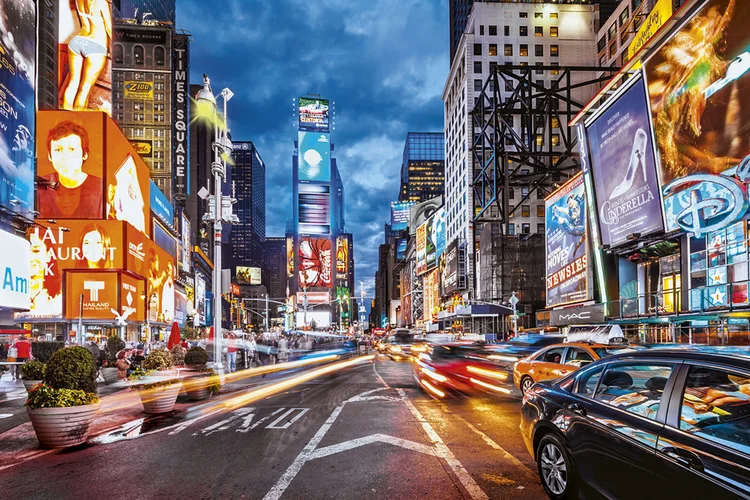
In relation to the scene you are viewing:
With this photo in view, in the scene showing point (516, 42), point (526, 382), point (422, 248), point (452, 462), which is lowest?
point (526, 382)

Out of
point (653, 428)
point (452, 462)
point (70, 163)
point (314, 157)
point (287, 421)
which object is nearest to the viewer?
point (653, 428)

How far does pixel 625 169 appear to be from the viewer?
25.6 metres

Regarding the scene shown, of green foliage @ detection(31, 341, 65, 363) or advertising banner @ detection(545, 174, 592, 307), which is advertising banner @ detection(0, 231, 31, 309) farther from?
advertising banner @ detection(545, 174, 592, 307)

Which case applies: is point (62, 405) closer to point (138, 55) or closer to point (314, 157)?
point (138, 55)

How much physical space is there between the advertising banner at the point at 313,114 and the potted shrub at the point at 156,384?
164m

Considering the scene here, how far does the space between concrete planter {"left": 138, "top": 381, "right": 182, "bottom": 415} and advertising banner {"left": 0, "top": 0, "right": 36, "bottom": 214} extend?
893 inches

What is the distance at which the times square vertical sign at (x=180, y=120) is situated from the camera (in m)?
102

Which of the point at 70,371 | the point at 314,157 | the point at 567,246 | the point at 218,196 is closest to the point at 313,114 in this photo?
the point at 314,157

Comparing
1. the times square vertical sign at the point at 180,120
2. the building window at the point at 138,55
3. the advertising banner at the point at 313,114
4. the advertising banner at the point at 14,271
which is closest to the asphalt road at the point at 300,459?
the advertising banner at the point at 14,271

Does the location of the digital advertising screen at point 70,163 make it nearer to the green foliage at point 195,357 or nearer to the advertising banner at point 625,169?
the green foliage at point 195,357

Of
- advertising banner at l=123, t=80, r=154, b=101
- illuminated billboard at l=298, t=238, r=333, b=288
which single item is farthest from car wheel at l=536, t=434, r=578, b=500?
illuminated billboard at l=298, t=238, r=333, b=288

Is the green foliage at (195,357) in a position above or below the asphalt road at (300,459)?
above

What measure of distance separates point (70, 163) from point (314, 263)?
117 meters

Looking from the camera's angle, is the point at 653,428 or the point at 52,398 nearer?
the point at 653,428
